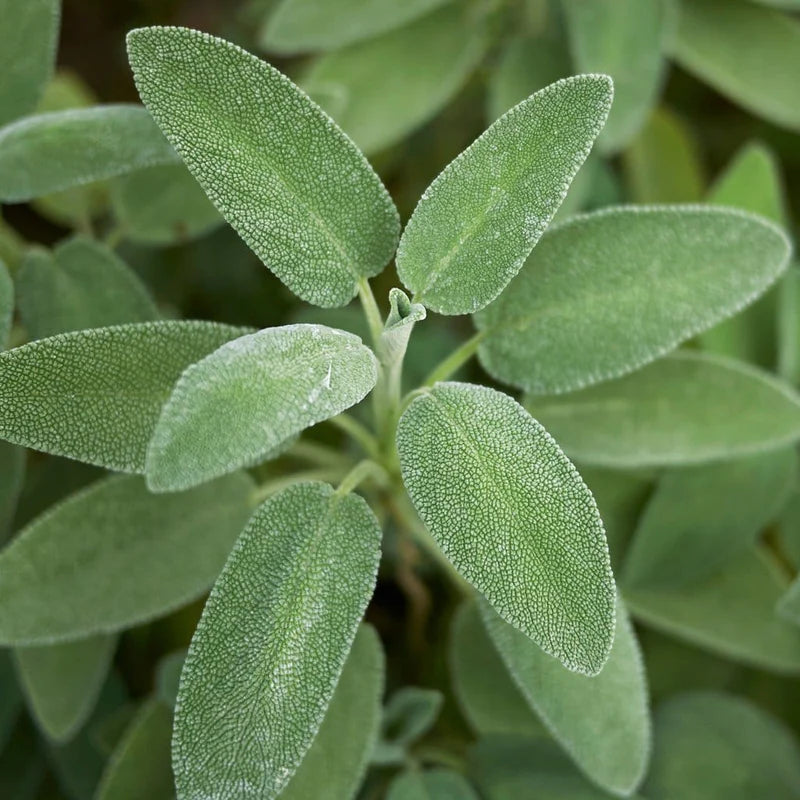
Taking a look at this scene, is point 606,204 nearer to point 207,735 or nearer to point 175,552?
point 175,552

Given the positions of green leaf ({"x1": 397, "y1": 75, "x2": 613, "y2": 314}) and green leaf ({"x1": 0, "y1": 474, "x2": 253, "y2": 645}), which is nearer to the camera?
green leaf ({"x1": 397, "y1": 75, "x2": 613, "y2": 314})

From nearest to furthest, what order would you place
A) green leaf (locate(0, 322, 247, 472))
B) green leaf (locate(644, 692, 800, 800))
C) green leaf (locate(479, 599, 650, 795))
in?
green leaf (locate(0, 322, 247, 472)) < green leaf (locate(479, 599, 650, 795)) < green leaf (locate(644, 692, 800, 800))

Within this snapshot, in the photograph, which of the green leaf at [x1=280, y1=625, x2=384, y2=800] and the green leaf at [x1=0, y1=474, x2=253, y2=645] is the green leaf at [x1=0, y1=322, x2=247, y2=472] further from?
the green leaf at [x1=280, y1=625, x2=384, y2=800]

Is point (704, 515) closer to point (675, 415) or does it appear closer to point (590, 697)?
point (675, 415)

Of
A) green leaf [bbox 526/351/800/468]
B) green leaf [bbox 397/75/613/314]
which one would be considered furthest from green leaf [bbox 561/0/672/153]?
green leaf [bbox 397/75/613/314]

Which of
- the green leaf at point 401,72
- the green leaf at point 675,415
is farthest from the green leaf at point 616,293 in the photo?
the green leaf at point 401,72

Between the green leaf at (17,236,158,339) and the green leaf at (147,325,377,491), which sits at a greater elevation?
the green leaf at (147,325,377,491)

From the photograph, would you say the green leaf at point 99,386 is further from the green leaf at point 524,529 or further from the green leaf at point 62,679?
the green leaf at point 62,679
